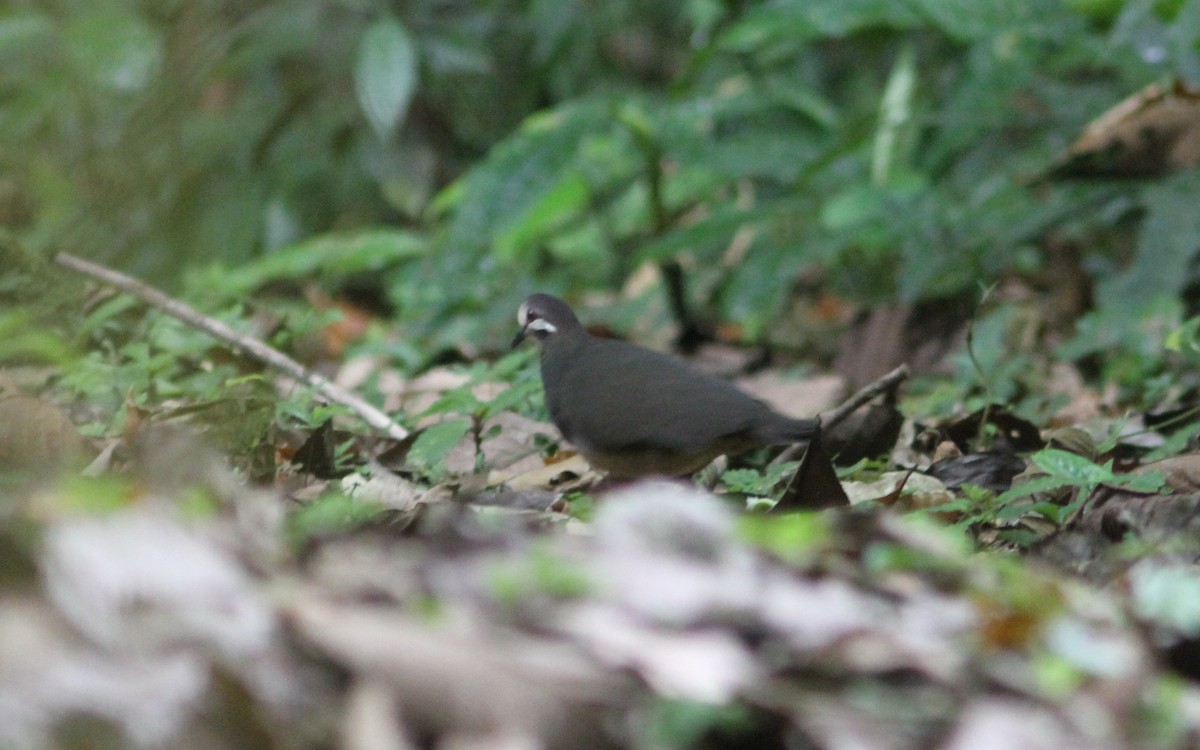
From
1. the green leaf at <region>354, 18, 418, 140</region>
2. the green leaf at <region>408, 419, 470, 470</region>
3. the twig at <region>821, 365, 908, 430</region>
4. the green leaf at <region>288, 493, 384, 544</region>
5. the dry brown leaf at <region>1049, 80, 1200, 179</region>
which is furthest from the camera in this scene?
the green leaf at <region>354, 18, 418, 140</region>

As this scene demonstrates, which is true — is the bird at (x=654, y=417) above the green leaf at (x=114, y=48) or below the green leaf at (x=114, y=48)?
below

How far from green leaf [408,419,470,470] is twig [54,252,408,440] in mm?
337

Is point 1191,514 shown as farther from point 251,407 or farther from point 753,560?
point 251,407

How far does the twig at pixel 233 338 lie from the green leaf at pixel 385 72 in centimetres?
275

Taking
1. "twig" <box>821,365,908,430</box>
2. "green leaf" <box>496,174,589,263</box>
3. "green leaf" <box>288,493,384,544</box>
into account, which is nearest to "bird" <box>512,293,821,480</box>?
"twig" <box>821,365,908,430</box>

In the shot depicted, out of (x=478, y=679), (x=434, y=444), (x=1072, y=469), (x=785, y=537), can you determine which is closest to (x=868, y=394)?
(x=1072, y=469)

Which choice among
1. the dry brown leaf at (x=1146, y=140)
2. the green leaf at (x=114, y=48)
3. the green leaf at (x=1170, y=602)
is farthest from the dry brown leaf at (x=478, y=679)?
the dry brown leaf at (x=1146, y=140)

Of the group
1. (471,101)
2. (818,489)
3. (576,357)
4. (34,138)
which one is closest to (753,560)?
(818,489)

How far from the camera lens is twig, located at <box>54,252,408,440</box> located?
3.96 meters

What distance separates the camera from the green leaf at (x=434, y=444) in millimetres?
3455

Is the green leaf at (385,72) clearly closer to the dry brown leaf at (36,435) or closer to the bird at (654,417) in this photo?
the bird at (654,417)

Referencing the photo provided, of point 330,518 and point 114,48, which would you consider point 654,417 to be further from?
point 114,48

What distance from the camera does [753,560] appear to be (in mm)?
1918

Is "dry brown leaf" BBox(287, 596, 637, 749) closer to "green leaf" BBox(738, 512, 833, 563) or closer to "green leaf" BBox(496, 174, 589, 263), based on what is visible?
"green leaf" BBox(738, 512, 833, 563)
